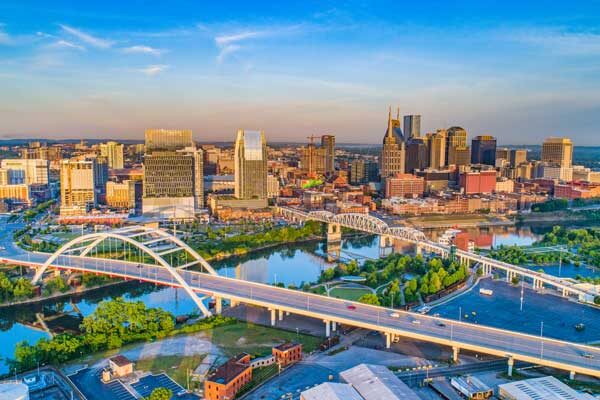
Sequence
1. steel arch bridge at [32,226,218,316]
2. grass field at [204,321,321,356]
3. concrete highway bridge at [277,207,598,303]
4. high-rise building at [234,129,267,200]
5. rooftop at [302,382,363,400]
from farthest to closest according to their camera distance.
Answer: high-rise building at [234,129,267,200], concrete highway bridge at [277,207,598,303], steel arch bridge at [32,226,218,316], grass field at [204,321,321,356], rooftop at [302,382,363,400]

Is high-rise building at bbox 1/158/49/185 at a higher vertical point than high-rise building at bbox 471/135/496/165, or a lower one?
lower

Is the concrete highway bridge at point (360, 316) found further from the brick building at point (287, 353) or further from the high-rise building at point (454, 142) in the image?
the high-rise building at point (454, 142)

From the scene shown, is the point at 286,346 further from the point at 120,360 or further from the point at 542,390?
the point at 542,390

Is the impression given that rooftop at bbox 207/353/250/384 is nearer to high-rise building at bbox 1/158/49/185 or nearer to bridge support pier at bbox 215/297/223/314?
bridge support pier at bbox 215/297/223/314

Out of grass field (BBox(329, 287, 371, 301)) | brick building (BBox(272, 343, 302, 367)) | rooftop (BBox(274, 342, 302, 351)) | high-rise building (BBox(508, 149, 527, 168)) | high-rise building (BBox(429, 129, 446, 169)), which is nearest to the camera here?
brick building (BBox(272, 343, 302, 367))

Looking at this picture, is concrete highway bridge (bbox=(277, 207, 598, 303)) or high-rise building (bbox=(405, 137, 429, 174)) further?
high-rise building (bbox=(405, 137, 429, 174))

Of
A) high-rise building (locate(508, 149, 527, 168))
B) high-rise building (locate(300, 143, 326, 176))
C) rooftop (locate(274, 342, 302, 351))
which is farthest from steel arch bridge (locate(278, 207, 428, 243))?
high-rise building (locate(508, 149, 527, 168))

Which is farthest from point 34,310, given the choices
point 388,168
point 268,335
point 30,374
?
point 388,168

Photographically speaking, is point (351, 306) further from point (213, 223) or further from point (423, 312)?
point (213, 223)

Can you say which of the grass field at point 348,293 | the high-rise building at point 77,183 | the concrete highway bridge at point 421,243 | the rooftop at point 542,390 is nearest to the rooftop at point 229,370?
the rooftop at point 542,390

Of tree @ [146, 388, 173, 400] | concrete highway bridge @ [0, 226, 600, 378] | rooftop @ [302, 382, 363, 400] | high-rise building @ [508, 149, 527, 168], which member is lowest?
tree @ [146, 388, 173, 400]
